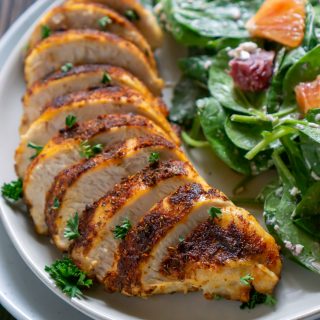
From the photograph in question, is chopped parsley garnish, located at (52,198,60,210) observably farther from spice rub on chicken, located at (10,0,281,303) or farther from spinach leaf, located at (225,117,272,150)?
spinach leaf, located at (225,117,272,150)

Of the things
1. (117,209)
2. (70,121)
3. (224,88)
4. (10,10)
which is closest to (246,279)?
(117,209)

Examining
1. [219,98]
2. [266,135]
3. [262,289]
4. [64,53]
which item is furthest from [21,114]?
[262,289]

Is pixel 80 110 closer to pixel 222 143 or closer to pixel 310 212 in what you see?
pixel 222 143

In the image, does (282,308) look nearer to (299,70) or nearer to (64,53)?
(299,70)

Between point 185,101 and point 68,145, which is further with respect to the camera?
point 185,101

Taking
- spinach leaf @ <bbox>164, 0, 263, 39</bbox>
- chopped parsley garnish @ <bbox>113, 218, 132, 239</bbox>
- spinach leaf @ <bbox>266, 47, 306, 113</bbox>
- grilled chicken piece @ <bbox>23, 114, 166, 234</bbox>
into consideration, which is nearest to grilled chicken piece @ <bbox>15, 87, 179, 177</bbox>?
grilled chicken piece @ <bbox>23, 114, 166, 234</bbox>
